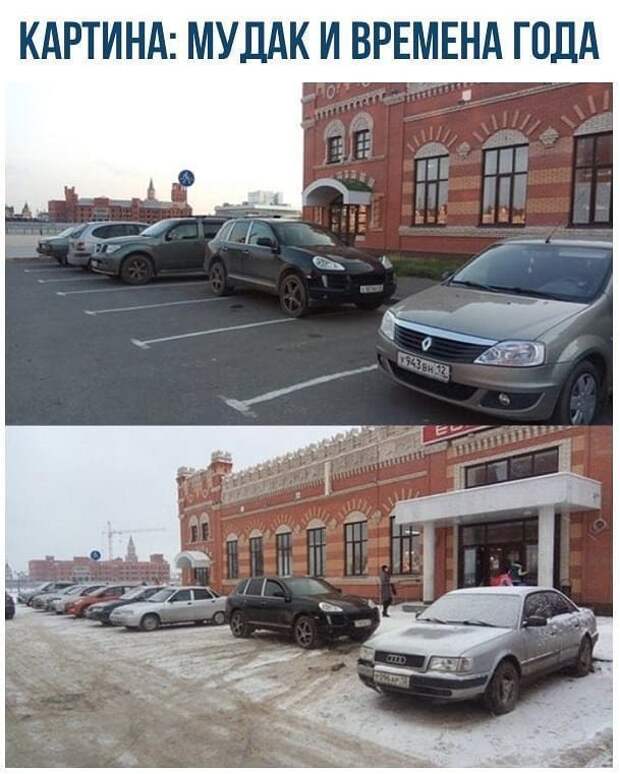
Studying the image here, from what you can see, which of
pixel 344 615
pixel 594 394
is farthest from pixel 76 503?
pixel 594 394

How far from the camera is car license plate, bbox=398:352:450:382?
359cm

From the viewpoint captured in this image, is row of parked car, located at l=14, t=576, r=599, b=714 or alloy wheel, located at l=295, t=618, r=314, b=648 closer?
row of parked car, located at l=14, t=576, r=599, b=714

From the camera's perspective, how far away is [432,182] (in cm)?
588

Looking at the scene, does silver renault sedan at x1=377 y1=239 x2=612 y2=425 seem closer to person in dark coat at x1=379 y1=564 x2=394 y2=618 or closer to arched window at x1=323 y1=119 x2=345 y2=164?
person in dark coat at x1=379 y1=564 x2=394 y2=618

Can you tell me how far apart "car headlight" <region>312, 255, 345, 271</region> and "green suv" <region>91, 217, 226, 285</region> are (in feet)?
7.28

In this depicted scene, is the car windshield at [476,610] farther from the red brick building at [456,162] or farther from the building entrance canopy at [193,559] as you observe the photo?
the red brick building at [456,162]

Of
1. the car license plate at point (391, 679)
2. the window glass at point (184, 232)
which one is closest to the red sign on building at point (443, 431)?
the car license plate at point (391, 679)

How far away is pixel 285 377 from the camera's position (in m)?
4.28

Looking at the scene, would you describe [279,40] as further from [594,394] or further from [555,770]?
[555,770]

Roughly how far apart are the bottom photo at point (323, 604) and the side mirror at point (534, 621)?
1cm

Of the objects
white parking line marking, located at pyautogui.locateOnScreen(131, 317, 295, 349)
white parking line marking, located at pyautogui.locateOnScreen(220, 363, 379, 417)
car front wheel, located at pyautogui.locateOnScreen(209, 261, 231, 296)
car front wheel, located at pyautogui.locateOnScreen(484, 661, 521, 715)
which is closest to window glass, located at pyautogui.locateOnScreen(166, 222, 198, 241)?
car front wheel, located at pyautogui.locateOnScreen(209, 261, 231, 296)

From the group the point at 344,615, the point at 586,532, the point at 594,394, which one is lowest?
the point at 344,615

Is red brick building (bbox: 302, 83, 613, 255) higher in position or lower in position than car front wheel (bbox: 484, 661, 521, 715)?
higher

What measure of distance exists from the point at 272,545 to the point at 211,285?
3553mm
